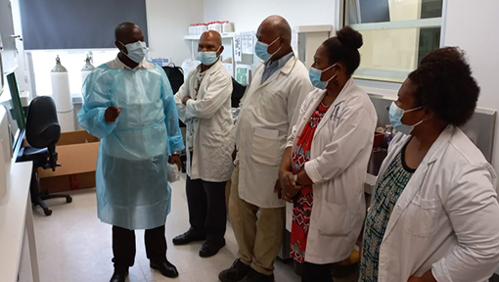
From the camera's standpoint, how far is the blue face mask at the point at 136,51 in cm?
209

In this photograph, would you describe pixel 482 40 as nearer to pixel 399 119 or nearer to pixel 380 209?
pixel 399 119

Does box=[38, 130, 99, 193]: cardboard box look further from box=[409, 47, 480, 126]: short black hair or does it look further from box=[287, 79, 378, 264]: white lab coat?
box=[409, 47, 480, 126]: short black hair

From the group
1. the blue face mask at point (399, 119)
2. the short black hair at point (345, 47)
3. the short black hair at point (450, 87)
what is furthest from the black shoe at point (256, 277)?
the short black hair at point (450, 87)

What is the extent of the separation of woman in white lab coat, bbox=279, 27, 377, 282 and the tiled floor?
31.8 inches

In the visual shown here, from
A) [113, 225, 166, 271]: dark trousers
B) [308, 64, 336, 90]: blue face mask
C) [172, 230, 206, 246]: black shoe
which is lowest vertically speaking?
[172, 230, 206, 246]: black shoe

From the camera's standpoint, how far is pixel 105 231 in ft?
10.2

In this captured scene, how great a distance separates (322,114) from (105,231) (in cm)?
214

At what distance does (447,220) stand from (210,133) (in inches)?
68.8

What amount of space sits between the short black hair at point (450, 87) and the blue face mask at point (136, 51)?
1480 mm

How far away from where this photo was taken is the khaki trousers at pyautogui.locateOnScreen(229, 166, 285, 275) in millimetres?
2178

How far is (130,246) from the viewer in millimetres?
2334

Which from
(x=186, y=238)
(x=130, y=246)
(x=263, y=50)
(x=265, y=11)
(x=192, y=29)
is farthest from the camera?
(x=192, y=29)

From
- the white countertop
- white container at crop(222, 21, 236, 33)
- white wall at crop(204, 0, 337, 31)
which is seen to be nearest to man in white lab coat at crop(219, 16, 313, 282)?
white wall at crop(204, 0, 337, 31)

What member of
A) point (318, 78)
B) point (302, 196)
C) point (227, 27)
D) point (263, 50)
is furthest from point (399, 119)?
point (227, 27)
